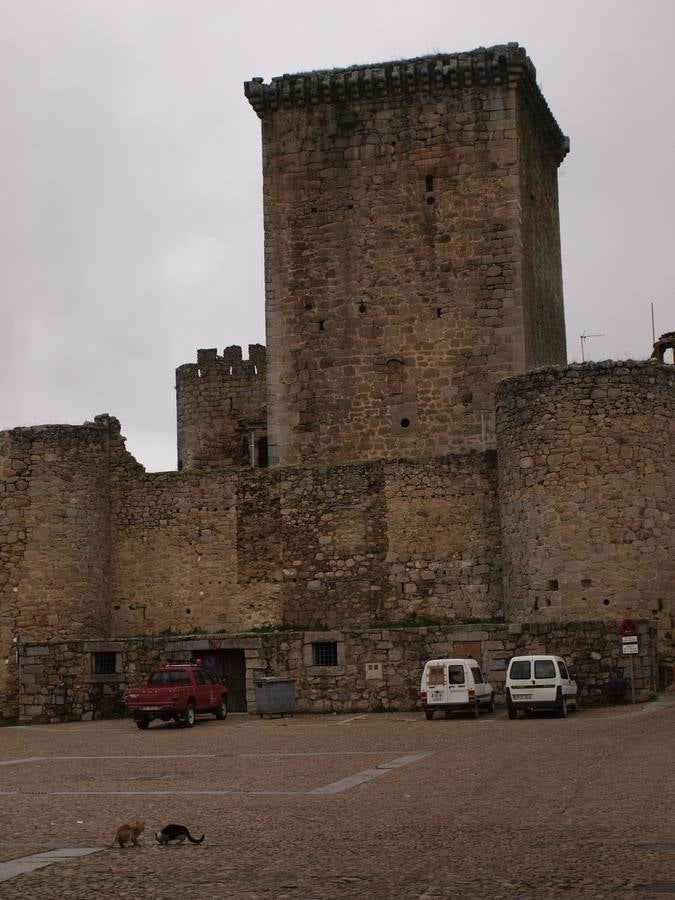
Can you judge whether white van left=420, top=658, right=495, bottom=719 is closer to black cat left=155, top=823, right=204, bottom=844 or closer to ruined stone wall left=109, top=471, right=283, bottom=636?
ruined stone wall left=109, top=471, right=283, bottom=636

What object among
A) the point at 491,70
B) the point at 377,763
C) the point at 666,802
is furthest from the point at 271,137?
the point at 666,802

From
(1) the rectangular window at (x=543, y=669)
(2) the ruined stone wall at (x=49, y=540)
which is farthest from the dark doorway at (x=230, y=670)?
(1) the rectangular window at (x=543, y=669)

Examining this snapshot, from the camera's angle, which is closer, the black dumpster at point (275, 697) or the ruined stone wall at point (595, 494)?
the ruined stone wall at point (595, 494)

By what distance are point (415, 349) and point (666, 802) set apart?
1960 cm

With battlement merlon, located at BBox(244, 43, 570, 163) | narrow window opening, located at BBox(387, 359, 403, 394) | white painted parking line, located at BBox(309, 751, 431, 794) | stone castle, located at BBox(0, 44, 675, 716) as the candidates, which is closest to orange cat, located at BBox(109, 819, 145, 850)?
white painted parking line, located at BBox(309, 751, 431, 794)

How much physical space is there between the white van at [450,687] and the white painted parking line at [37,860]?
13.1m

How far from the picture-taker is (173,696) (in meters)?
23.4

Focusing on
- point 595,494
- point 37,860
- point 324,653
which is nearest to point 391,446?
point 324,653

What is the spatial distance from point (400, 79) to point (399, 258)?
3.99m

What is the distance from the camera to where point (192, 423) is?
39.2 metres

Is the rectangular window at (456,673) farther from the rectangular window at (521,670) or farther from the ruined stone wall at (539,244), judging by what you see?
the ruined stone wall at (539,244)

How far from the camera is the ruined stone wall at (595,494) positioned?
2442 centimetres

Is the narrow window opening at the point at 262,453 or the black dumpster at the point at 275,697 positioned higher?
the narrow window opening at the point at 262,453

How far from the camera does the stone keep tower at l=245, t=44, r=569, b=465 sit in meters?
30.0
